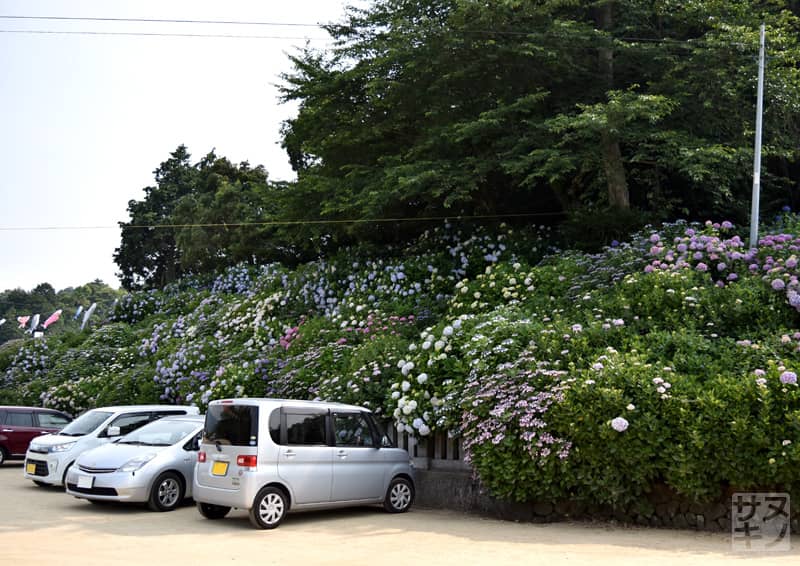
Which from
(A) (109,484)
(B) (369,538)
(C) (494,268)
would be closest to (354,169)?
(C) (494,268)

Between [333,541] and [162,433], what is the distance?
4.23 meters

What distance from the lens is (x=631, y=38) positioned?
1681 centimetres

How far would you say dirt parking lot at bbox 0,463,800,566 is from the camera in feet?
25.5

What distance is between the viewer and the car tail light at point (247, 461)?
9344 mm

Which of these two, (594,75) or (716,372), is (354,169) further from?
(716,372)

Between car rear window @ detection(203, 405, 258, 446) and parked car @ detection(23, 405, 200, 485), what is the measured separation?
4.00m

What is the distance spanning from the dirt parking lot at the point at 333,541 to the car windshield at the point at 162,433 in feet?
3.35

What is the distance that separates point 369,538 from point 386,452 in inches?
78.4

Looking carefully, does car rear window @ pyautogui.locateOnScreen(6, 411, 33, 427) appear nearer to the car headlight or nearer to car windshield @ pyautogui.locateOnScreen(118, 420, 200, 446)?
car windshield @ pyautogui.locateOnScreen(118, 420, 200, 446)

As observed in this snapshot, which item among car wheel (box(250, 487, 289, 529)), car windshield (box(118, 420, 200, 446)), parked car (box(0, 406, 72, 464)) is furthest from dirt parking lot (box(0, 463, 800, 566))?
parked car (box(0, 406, 72, 464))

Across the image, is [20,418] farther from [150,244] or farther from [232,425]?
[150,244]

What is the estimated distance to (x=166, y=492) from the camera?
36.5ft

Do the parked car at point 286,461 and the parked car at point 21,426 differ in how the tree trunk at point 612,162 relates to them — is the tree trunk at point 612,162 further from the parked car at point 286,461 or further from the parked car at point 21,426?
the parked car at point 21,426

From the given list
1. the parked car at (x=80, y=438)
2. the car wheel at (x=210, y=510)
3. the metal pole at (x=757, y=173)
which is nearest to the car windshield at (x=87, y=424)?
the parked car at (x=80, y=438)
